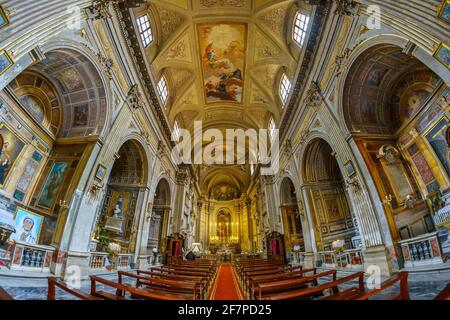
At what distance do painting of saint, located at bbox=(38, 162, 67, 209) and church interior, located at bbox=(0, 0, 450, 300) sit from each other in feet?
0.14

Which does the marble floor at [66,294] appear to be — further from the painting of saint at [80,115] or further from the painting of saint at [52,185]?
the painting of saint at [80,115]

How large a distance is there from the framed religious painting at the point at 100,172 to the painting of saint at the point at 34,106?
275 cm

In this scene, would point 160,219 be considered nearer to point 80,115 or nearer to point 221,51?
point 80,115

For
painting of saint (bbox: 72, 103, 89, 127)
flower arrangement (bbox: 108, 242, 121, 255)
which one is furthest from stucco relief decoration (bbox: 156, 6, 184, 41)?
flower arrangement (bbox: 108, 242, 121, 255)

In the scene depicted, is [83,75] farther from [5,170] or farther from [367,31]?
[367,31]

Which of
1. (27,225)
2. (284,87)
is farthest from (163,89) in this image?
(27,225)

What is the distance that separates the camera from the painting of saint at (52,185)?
Answer: 7.25 m

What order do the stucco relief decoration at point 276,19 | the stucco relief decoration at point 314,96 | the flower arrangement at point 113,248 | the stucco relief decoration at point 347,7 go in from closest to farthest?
the stucco relief decoration at point 347,7 < the flower arrangement at point 113,248 < the stucco relief decoration at point 314,96 < the stucco relief decoration at point 276,19

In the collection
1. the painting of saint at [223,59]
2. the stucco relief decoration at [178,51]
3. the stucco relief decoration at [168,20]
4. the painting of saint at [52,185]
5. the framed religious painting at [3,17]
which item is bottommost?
the painting of saint at [52,185]

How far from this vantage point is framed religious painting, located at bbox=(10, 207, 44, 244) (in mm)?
6441

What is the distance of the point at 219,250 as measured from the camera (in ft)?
93.8

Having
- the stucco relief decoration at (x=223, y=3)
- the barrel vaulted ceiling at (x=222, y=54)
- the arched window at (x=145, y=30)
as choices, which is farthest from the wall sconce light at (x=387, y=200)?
the arched window at (x=145, y=30)

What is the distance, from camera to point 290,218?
1535 centimetres

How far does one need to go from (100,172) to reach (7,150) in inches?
107
